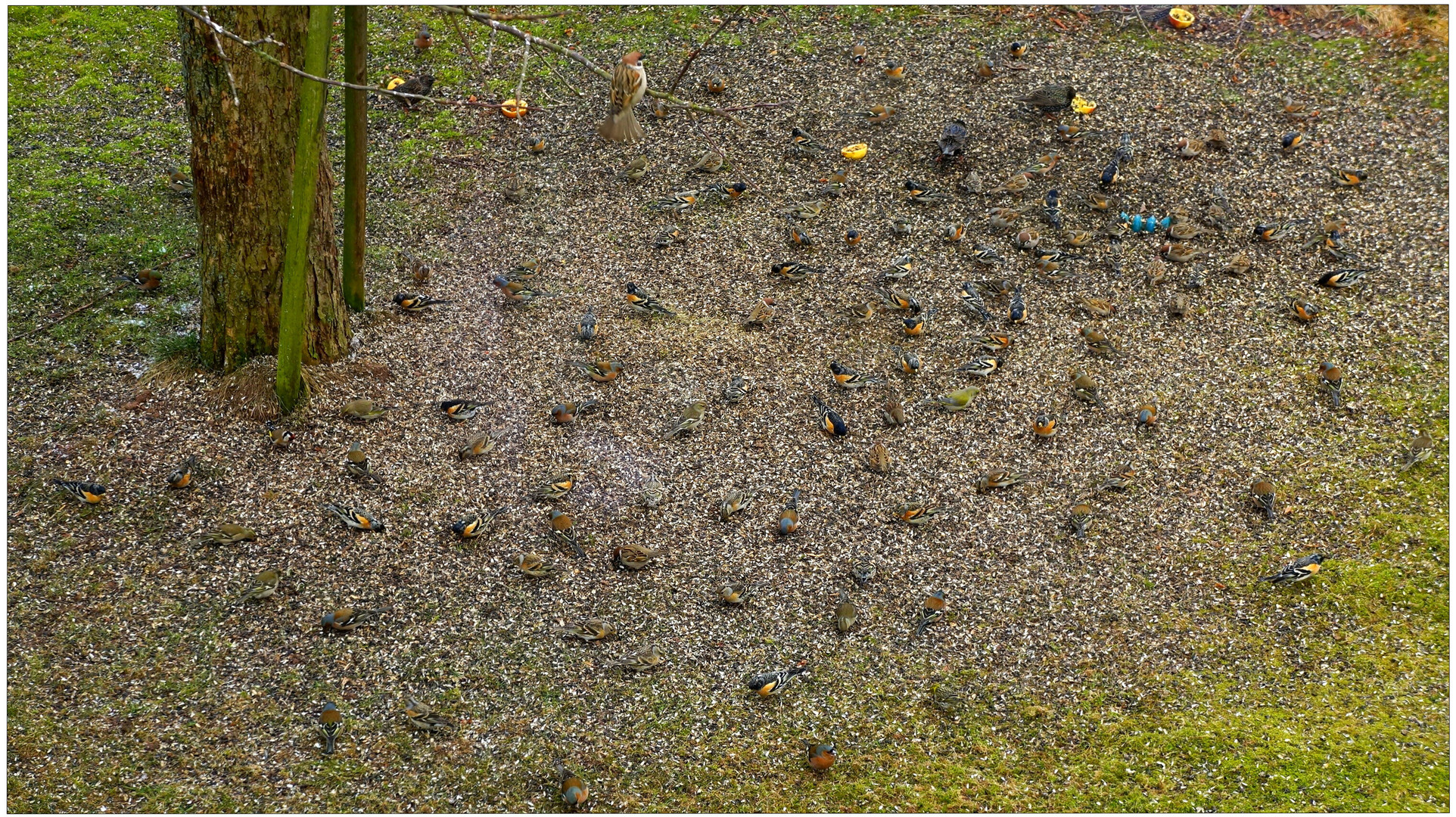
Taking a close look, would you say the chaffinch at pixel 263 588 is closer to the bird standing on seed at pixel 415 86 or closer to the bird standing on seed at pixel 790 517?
the bird standing on seed at pixel 790 517

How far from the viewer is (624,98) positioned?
6039mm

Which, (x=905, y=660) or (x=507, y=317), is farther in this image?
(x=507, y=317)

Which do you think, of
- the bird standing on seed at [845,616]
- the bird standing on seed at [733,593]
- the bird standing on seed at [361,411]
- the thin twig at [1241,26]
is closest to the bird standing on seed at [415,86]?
the bird standing on seed at [361,411]

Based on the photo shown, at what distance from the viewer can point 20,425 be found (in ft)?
24.5

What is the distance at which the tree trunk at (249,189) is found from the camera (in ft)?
23.1

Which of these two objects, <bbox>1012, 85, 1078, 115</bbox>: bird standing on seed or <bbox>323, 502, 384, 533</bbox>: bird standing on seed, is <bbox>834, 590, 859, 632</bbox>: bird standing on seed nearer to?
<bbox>323, 502, 384, 533</bbox>: bird standing on seed

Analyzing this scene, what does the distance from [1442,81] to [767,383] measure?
8.52 meters

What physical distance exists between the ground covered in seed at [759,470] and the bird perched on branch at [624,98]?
2.35m

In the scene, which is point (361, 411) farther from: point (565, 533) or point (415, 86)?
point (415, 86)

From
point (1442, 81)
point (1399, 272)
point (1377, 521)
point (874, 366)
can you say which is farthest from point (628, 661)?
point (1442, 81)

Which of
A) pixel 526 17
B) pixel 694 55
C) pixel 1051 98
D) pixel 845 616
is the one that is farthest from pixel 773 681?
pixel 526 17

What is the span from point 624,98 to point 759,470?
2.91m

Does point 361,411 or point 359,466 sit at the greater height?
point 361,411

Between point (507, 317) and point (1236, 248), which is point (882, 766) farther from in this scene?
point (1236, 248)
